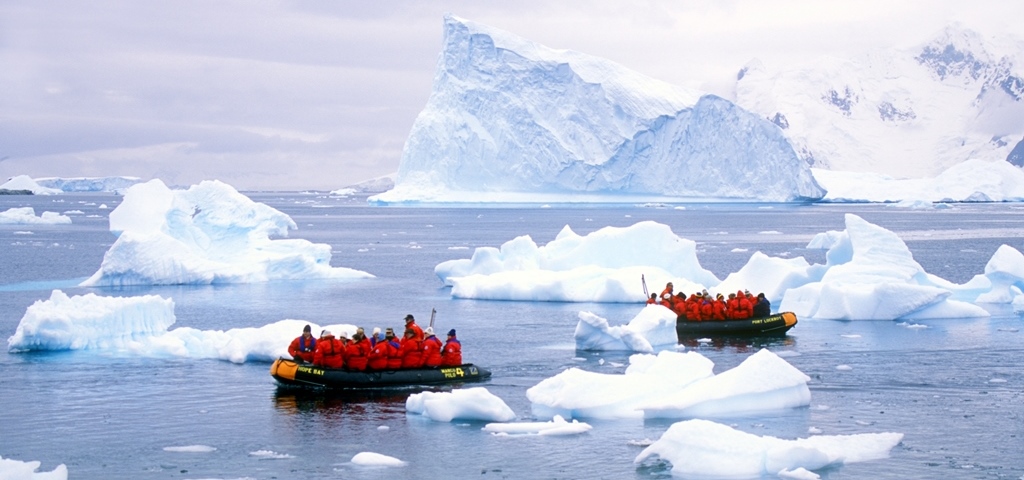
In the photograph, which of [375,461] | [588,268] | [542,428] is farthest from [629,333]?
[588,268]

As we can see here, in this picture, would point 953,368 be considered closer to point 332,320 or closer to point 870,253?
point 870,253

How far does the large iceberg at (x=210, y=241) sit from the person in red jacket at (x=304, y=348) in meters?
16.6

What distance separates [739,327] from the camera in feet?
78.6

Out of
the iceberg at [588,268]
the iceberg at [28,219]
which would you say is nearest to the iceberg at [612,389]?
the iceberg at [588,268]

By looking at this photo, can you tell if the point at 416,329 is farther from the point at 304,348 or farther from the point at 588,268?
the point at 588,268

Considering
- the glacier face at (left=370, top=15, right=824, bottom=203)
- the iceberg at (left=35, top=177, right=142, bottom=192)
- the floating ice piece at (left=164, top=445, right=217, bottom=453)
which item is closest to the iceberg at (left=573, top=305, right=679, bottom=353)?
the floating ice piece at (left=164, top=445, right=217, bottom=453)

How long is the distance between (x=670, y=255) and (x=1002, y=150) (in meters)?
162

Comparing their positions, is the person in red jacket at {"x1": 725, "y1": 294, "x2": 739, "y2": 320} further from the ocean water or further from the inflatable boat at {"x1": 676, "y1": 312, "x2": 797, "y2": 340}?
the ocean water

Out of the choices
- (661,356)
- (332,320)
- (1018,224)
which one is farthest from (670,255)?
(1018,224)

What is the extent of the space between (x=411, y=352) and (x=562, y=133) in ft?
181

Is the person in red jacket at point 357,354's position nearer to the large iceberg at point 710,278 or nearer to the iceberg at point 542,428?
the iceberg at point 542,428

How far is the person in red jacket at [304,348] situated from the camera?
59.5ft

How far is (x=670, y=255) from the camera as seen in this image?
31.8m

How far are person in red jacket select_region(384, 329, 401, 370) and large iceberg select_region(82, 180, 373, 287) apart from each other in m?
17.4
